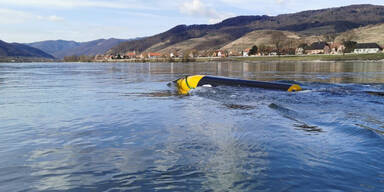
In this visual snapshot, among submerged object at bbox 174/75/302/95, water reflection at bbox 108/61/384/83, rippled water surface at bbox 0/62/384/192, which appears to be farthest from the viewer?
water reflection at bbox 108/61/384/83

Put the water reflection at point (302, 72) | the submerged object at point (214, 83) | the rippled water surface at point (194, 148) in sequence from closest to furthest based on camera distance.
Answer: the rippled water surface at point (194, 148), the submerged object at point (214, 83), the water reflection at point (302, 72)

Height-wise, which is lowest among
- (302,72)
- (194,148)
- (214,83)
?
(194,148)

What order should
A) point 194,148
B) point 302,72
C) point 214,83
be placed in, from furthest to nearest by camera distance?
1. point 302,72
2. point 214,83
3. point 194,148

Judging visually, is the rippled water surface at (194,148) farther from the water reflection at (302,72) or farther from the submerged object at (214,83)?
the water reflection at (302,72)

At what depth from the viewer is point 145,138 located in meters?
9.32

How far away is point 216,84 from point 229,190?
1960 centimetres

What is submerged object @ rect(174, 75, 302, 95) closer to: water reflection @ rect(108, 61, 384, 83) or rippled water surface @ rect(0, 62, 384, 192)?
rippled water surface @ rect(0, 62, 384, 192)

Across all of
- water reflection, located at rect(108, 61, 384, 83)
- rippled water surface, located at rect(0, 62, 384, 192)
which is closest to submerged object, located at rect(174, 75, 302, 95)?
rippled water surface, located at rect(0, 62, 384, 192)

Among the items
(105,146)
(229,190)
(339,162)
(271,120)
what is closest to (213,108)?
(271,120)

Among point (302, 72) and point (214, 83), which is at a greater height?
point (302, 72)

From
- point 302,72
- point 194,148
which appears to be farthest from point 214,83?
point 302,72

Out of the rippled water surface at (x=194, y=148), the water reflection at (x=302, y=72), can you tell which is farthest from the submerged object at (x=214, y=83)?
the water reflection at (x=302, y=72)

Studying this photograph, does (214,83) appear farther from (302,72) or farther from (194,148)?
(302,72)

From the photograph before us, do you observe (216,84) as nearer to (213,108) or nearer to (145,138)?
(213,108)
